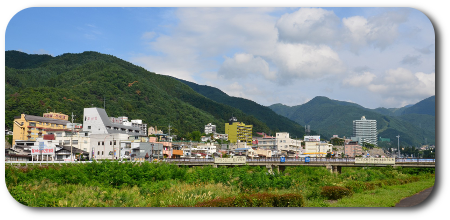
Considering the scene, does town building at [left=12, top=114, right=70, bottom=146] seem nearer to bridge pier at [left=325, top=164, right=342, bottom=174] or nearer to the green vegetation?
the green vegetation

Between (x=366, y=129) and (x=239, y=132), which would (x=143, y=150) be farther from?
(x=366, y=129)

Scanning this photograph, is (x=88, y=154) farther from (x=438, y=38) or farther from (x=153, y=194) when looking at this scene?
(x=438, y=38)

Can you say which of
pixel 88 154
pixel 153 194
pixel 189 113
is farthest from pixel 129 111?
pixel 153 194

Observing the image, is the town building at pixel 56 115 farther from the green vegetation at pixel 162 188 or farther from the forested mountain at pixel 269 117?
the forested mountain at pixel 269 117

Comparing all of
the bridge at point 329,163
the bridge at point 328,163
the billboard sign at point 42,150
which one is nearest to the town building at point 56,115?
the billboard sign at point 42,150

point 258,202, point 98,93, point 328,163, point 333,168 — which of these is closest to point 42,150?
point 328,163

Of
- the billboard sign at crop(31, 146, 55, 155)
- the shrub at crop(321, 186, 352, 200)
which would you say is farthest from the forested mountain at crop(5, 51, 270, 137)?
the shrub at crop(321, 186, 352, 200)
